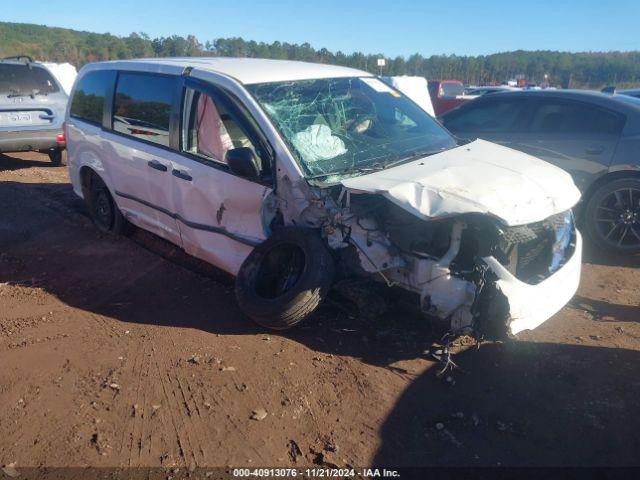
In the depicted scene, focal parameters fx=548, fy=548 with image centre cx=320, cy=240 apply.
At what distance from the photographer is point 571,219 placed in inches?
166

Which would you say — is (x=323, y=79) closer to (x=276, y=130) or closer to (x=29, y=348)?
(x=276, y=130)

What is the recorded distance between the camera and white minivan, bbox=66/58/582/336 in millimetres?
3391

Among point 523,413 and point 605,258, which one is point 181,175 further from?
point 605,258

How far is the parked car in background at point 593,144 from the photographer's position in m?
5.48

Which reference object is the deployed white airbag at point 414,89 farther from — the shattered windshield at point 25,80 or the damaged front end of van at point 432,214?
the shattered windshield at point 25,80

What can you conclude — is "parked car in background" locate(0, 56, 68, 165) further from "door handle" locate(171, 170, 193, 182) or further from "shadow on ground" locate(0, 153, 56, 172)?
"door handle" locate(171, 170, 193, 182)

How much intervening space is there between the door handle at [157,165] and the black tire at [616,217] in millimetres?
4211

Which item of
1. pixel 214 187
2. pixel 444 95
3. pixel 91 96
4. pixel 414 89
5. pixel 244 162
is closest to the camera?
pixel 244 162

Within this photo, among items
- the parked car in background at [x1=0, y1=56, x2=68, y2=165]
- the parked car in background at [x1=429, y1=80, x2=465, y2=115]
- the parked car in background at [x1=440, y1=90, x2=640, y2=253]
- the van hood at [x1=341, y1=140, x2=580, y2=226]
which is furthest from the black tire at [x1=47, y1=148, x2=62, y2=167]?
the parked car in background at [x1=429, y1=80, x2=465, y2=115]

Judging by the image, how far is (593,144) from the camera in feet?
18.6

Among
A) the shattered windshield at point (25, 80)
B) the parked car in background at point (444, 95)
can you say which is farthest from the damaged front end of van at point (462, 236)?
the parked car in background at point (444, 95)

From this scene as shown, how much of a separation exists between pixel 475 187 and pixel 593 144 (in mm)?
2930

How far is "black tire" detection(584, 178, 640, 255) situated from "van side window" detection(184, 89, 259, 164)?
3603mm

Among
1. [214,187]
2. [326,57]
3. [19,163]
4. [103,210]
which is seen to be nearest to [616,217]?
[214,187]
